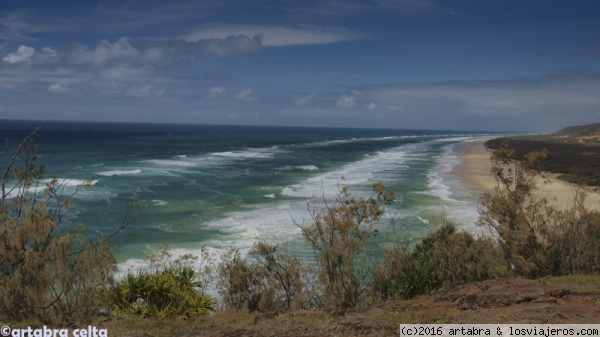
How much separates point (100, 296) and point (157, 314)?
1.37m

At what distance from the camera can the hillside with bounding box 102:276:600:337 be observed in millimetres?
9711

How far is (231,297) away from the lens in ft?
51.6

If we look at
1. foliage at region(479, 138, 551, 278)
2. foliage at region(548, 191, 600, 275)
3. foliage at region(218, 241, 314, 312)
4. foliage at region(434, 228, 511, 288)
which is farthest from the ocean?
foliage at region(548, 191, 600, 275)

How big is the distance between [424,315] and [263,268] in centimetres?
688

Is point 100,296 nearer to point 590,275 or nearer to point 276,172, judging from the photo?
point 590,275

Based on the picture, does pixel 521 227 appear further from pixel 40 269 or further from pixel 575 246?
pixel 40 269

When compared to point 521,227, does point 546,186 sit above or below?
below

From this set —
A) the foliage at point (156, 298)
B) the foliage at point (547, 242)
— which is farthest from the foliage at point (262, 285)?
the foliage at point (547, 242)

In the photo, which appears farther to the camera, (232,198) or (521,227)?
(232,198)

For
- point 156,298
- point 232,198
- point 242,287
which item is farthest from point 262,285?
point 232,198

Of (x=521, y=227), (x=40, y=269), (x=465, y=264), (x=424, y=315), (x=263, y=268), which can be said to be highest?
(x=40, y=269)

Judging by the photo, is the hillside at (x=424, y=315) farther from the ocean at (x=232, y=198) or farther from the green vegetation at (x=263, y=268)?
the ocean at (x=232, y=198)

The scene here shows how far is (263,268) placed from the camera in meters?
16.3

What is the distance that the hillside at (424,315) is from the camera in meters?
9.71
